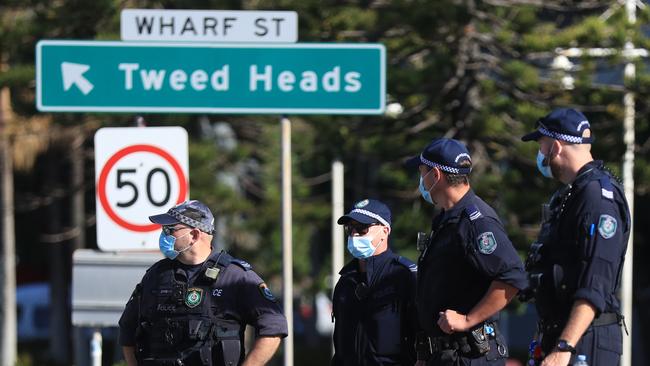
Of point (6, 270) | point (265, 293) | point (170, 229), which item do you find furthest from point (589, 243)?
point (6, 270)

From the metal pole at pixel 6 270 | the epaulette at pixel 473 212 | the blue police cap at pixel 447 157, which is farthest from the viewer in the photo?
the metal pole at pixel 6 270

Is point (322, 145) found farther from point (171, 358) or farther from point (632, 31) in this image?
point (171, 358)

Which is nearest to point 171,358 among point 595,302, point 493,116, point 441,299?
point 441,299

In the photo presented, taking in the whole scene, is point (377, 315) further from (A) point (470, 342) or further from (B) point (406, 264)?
(A) point (470, 342)

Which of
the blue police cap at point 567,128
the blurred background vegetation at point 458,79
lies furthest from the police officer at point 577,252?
the blurred background vegetation at point 458,79

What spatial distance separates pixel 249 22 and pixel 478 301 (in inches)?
140

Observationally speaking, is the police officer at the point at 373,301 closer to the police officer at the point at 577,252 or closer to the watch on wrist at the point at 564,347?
the police officer at the point at 577,252

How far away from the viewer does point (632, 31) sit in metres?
16.8

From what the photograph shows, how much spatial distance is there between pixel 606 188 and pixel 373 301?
1619 mm

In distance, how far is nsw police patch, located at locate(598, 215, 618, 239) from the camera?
5.39m

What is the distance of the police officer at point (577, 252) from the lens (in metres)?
5.35

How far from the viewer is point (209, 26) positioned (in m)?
8.95

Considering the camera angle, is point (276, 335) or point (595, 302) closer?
point (595, 302)

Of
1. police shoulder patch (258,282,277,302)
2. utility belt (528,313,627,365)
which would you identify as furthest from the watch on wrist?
police shoulder patch (258,282,277,302)
